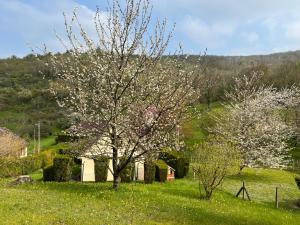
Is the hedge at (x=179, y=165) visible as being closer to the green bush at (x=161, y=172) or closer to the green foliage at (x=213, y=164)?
the green bush at (x=161, y=172)

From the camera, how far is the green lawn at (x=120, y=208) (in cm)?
1483

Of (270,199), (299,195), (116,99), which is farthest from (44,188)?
(299,195)

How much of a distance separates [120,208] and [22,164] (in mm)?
24756

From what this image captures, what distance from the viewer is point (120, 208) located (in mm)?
17406

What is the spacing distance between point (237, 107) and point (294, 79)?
3232 cm

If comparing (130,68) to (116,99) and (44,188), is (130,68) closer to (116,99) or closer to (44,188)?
(116,99)

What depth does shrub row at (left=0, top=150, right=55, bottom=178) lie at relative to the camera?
1423 inches

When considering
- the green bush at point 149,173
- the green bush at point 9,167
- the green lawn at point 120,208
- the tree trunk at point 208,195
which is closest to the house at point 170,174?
the green bush at point 149,173

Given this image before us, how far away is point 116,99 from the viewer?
2152 centimetres

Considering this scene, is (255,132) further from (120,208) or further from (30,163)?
(120,208)

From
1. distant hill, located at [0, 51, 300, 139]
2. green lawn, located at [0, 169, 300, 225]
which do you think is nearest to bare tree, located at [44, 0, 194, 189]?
green lawn, located at [0, 169, 300, 225]

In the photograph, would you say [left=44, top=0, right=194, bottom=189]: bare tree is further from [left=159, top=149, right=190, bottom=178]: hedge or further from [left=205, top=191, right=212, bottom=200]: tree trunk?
[left=159, top=149, right=190, bottom=178]: hedge

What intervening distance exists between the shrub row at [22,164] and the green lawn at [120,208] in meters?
15.0

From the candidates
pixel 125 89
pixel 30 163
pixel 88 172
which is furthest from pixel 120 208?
pixel 30 163
